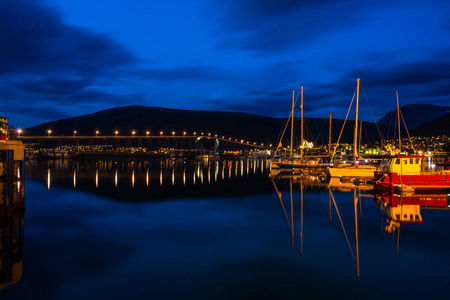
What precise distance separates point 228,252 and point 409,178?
17.3 meters

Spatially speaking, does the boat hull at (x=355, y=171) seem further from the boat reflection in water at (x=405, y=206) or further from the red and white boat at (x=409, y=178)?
the boat reflection in water at (x=405, y=206)

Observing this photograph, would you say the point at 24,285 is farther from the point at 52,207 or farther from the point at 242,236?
the point at 52,207

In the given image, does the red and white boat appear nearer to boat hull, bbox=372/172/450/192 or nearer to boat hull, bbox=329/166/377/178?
boat hull, bbox=372/172/450/192

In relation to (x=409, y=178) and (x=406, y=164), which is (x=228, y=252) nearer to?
(x=409, y=178)

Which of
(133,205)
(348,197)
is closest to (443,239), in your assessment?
(348,197)

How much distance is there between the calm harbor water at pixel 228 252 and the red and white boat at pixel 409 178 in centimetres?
505

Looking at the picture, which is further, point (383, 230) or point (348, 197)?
point (348, 197)

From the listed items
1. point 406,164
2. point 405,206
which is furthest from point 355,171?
point 405,206

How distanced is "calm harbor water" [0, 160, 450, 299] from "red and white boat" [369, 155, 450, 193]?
505 centimetres

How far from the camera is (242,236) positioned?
1416 cm

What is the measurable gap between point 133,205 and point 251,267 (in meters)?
12.6

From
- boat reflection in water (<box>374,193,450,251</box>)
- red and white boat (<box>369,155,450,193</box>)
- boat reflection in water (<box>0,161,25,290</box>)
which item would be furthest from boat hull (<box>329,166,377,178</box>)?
boat reflection in water (<box>0,161,25,290</box>)

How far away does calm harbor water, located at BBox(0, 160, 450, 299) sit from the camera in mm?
8836

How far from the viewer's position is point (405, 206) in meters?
19.8
